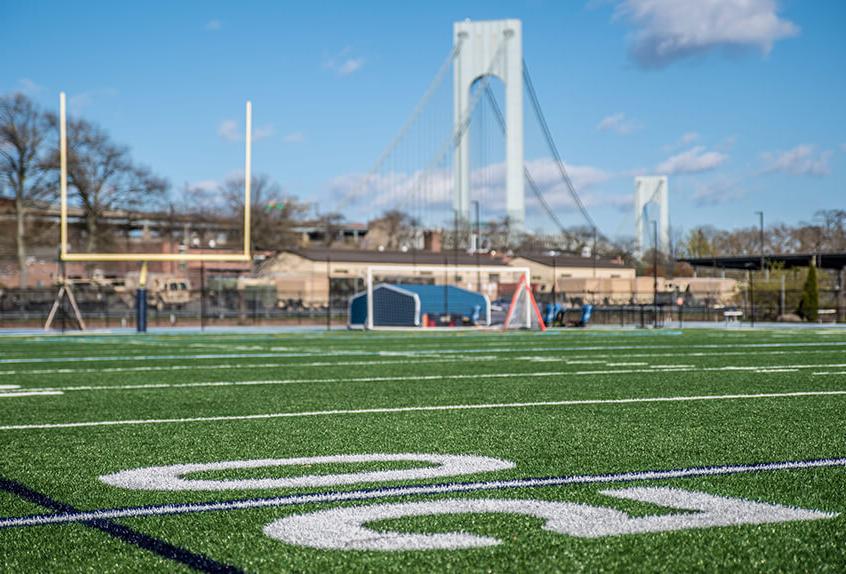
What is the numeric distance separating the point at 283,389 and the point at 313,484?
5.18 metres

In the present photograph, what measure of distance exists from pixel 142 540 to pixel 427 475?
1437mm

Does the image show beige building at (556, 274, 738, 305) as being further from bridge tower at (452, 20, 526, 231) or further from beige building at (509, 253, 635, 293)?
bridge tower at (452, 20, 526, 231)

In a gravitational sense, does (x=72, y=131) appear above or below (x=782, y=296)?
above

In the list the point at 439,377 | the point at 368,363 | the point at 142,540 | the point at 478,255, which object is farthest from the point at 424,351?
the point at 478,255

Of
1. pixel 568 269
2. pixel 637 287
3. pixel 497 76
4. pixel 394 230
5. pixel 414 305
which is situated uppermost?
pixel 497 76

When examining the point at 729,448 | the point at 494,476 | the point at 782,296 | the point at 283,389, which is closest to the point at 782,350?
the point at 283,389

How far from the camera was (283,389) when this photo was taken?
31.4 feet

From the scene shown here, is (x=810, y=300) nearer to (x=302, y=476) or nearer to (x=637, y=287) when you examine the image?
(x=637, y=287)

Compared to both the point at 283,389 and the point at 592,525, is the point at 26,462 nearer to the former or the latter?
the point at 592,525

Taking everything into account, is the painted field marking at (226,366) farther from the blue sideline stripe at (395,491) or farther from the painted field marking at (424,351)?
the blue sideline stripe at (395,491)

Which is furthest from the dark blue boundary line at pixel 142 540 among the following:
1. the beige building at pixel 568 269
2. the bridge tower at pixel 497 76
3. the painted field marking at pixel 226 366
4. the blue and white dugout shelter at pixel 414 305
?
the bridge tower at pixel 497 76

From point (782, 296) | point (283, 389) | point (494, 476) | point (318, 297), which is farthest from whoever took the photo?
point (318, 297)

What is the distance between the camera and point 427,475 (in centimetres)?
462

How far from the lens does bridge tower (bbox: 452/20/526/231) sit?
7619 centimetres
